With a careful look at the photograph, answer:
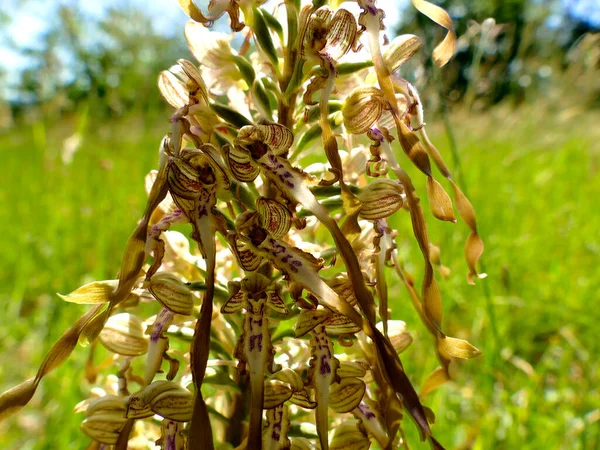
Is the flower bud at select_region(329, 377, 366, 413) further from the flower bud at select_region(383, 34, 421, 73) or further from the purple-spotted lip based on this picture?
the flower bud at select_region(383, 34, 421, 73)

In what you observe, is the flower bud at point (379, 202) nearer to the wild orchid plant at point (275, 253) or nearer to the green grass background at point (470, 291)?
the wild orchid plant at point (275, 253)

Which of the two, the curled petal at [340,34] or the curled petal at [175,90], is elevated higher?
the curled petal at [340,34]

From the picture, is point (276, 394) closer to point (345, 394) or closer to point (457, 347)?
point (345, 394)

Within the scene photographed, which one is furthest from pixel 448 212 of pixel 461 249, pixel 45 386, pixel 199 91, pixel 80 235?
pixel 80 235

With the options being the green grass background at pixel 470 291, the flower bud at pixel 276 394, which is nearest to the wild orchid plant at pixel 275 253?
the flower bud at pixel 276 394

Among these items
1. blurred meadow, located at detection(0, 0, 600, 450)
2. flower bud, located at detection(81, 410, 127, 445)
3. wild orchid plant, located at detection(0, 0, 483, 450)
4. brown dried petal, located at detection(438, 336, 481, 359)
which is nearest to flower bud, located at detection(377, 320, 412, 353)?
wild orchid plant, located at detection(0, 0, 483, 450)

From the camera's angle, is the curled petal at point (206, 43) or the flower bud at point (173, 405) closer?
the flower bud at point (173, 405)

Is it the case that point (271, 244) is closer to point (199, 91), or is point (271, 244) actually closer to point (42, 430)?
point (199, 91)

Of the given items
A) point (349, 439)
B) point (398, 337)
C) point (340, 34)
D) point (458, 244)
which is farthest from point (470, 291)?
point (340, 34)
